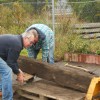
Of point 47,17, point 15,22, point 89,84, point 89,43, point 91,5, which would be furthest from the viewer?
point 91,5

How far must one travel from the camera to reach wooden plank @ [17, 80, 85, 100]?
5.44m

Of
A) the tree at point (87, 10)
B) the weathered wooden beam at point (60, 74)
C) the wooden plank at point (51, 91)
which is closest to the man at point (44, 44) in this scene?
the weathered wooden beam at point (60, 74)

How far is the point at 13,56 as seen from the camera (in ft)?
17.0

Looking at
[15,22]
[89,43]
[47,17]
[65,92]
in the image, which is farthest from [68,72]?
[15,22]

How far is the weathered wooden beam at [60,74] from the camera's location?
5.64 meters

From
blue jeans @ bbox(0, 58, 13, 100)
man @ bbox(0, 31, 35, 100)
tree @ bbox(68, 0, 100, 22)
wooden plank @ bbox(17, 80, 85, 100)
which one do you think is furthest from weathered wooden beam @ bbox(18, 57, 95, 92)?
tree @ bbox(68, 0, 100, 22)

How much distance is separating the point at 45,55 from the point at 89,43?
122 inches

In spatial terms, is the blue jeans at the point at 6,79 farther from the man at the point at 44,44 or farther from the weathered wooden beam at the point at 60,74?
the man at the point at 44,44

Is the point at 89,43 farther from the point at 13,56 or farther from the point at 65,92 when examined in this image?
the point at 13,56

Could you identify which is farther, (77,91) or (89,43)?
(89,43)

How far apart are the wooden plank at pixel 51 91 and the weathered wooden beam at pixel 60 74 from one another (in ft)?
0.43

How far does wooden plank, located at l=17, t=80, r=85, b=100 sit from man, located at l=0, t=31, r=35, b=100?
51 cm

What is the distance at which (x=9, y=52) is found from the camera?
→ 204 inches

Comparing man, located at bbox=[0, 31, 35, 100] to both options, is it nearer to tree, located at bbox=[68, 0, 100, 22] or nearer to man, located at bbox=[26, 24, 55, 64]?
man, located at bbox=[26, 24, 55, 64]
